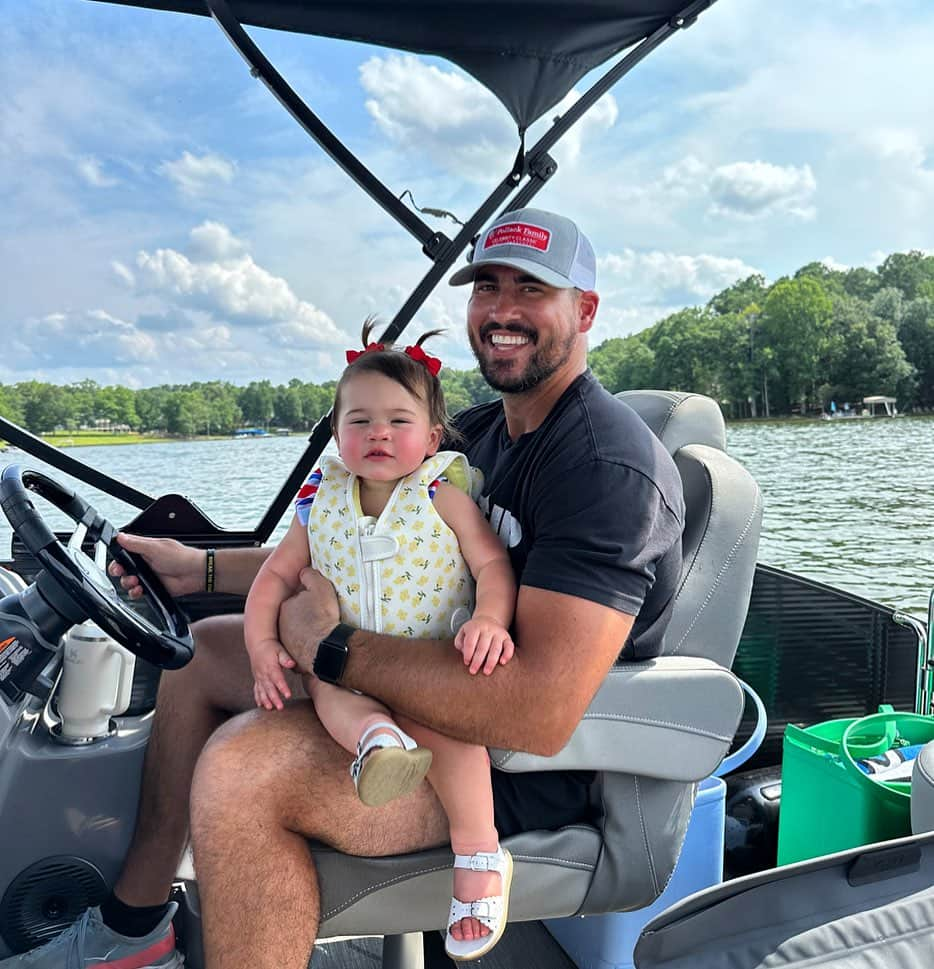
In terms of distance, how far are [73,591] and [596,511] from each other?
70cm

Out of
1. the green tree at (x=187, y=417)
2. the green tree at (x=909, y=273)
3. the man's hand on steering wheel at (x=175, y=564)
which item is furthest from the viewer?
the green tree at (x=909, y=273)

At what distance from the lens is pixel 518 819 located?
1241mm

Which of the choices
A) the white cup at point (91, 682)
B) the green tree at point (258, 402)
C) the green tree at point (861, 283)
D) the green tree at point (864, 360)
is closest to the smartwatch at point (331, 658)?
the white cup at point (91, 682)

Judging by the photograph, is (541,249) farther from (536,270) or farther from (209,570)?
(209,570)

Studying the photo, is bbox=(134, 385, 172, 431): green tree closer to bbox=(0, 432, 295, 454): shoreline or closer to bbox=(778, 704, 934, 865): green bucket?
bbox=(0, 432, 295, 454): shoreline

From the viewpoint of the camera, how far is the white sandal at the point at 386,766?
41.8 inches

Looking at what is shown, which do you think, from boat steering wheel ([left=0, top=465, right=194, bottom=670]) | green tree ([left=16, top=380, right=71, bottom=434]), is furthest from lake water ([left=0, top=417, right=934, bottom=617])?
boat steering wheel ([left=0, top=465, right=194, bottom=670])

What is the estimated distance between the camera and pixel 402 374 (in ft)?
4.62

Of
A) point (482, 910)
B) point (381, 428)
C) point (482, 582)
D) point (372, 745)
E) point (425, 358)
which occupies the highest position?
point (425, 358)

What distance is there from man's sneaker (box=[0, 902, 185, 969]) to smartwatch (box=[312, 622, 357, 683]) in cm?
54

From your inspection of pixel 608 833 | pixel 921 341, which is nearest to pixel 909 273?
pixel 921 341

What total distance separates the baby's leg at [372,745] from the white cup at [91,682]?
1.18 feet

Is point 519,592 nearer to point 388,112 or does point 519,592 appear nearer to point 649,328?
point 388,112

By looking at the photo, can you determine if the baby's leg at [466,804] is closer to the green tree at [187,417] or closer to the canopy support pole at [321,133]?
the canopy support pole at [321,133]
